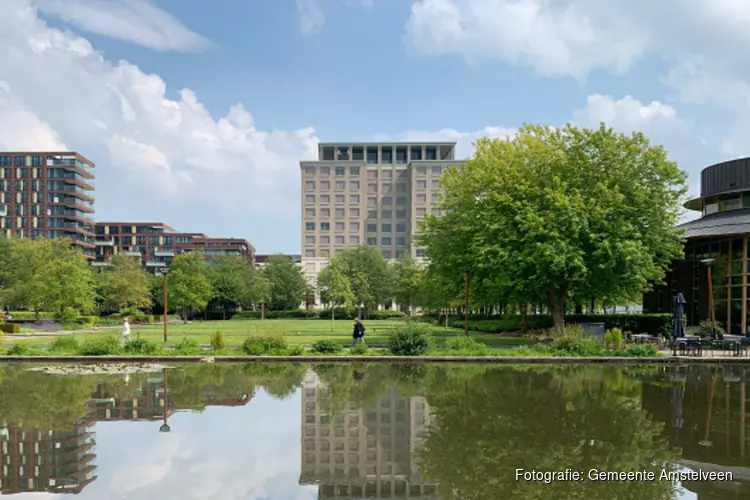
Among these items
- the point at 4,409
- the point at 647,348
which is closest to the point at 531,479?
the point at 4,409

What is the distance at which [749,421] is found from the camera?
1374 centimetres

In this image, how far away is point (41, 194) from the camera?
123562 mm

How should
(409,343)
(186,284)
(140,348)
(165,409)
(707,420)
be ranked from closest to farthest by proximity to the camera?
(707,420) → (165,409) → (409,343) → (140,348) → (186,284)

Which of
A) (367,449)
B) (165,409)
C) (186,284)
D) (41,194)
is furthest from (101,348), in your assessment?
(41,194)

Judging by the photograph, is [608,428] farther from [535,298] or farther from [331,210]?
[331,210]

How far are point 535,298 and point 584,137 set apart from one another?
1078 cm

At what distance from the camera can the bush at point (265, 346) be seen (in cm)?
2666

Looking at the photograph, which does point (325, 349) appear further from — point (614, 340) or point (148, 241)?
point (148, 241)

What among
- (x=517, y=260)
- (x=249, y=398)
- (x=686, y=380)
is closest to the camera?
(x=249, y=398)

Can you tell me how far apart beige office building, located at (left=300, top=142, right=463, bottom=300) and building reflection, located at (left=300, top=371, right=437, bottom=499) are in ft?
353

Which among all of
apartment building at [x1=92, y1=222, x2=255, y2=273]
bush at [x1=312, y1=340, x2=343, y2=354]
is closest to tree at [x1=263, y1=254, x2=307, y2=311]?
apartment building at [x1=92, y1=222, x2=255, y2=273]

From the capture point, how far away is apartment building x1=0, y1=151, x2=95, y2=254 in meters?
123

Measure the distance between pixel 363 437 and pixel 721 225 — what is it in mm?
33808

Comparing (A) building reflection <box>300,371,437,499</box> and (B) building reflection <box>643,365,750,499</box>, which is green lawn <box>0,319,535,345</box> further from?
(A) building reflection <box>300,371,437,499</box>
